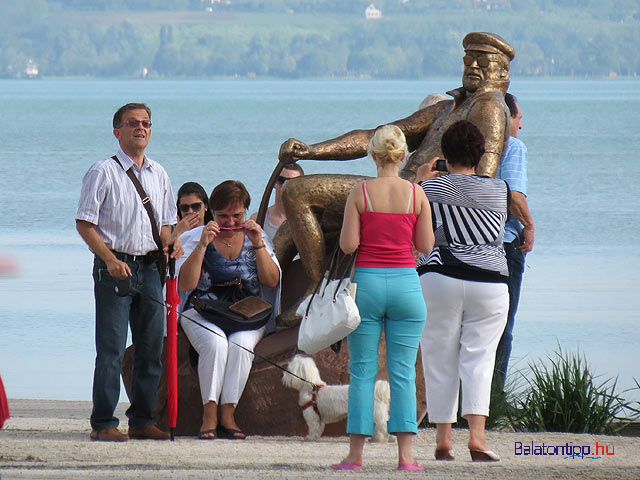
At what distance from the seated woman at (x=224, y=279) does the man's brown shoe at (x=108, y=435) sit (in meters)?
0.39

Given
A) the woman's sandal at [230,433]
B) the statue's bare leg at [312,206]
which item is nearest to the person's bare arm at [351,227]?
the woman's sandal at [230,433]

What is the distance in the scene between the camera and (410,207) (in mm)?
5785

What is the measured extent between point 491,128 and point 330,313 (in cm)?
217

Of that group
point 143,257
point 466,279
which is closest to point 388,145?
point 466,279

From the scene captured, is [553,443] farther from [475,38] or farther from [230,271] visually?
[475,38]

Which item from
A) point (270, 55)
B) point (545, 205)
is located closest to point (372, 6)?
point (270, 55)

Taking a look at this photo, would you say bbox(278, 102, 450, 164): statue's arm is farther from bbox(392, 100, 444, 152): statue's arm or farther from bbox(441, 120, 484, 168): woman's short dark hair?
bbox(441, 120, 484, 168): woman's short dark hair

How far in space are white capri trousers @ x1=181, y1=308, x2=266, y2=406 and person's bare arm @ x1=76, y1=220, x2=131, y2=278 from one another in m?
0.60

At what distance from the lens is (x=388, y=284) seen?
18.9 feet

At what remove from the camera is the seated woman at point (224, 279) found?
270 inches

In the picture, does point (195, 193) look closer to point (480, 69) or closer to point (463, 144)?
point (480, 69)

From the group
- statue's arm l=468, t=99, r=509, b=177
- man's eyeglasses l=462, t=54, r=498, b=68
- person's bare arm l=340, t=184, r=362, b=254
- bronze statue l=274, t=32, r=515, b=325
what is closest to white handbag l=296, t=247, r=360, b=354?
person's bare arm l=340, t=184, r=362, b=254

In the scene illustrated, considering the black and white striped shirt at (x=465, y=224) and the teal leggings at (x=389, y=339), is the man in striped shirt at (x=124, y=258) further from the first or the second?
the black and white striped shirt at (x=465, y=224)

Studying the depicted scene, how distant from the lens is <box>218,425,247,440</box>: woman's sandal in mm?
6832
